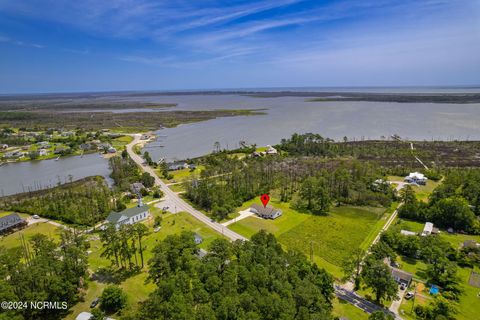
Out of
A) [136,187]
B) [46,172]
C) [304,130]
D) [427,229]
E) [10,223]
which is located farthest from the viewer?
[304,130]

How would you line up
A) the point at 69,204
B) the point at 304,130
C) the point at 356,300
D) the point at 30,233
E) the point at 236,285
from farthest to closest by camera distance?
the point at 304,130 → the point at 69,204 → the point at 30,233 → the point at 356,300 → the point at 236,285

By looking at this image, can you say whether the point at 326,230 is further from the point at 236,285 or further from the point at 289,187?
the point at 236,285

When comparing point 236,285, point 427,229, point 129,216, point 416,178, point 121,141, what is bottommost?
point 427,229

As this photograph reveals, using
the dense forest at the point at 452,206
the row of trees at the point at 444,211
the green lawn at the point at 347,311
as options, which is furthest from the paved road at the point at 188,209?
the dense forest at the point at 452,206

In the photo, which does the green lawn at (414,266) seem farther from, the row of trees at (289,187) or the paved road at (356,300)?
the row of trees at (289,187)

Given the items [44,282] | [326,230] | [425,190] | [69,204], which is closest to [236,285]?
[44,282]
